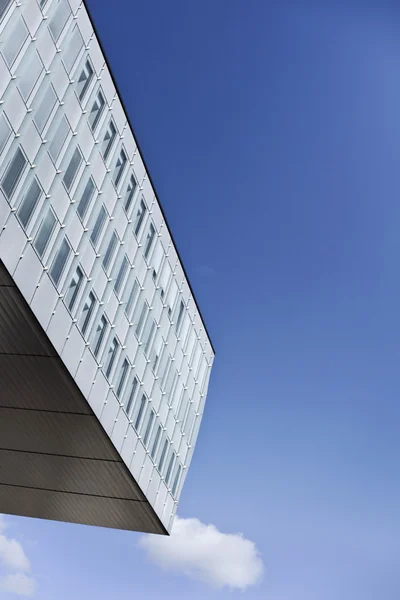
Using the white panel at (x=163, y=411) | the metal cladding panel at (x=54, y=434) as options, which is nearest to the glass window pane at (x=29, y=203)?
the metal cladding panel at (x=54, y=434)

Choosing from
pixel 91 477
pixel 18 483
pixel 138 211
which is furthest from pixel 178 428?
pixel 138 211

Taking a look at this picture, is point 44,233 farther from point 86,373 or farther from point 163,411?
point 163,411

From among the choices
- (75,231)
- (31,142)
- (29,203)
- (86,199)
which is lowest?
(29,203)

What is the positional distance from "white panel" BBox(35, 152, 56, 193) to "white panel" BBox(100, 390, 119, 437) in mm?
9681

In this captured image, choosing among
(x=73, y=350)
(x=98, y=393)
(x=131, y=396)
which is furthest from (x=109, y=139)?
(x=131, y=396)

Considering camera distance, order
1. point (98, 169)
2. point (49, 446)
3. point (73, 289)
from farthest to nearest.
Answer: point (49, 446)
point (98, 169)
point (73, 289)

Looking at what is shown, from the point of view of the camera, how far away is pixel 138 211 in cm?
3272

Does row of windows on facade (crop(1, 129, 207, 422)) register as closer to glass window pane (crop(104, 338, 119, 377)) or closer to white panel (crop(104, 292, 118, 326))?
white panel (crop(104, 292, 118, 326))

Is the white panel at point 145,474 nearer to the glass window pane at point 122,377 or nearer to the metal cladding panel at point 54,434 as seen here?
the metal cladding panel at point 54,434

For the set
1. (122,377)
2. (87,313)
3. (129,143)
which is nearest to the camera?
(87,313)

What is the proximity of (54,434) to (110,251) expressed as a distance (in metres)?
8.22

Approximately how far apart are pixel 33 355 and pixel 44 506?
14726mm

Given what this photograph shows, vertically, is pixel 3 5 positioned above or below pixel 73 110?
below

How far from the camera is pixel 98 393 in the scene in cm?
2891
